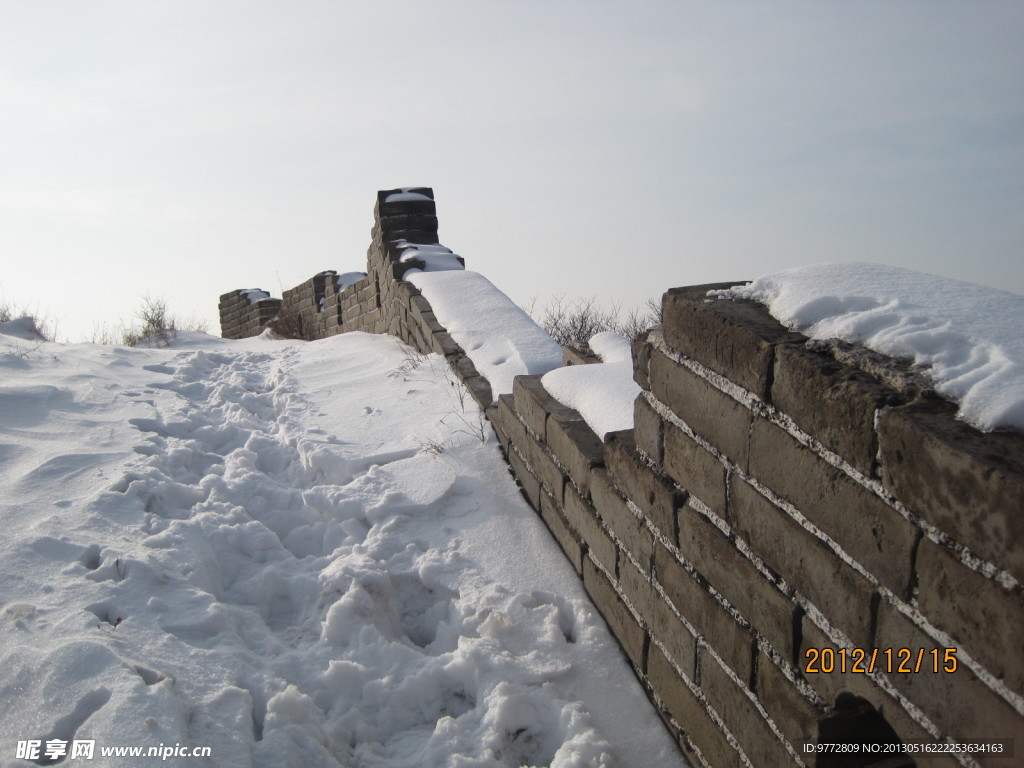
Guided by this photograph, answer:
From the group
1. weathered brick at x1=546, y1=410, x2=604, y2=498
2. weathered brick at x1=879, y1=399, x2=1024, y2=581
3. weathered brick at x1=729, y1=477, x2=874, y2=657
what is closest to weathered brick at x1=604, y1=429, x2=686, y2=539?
weathered brick at x1=546, y1=410, x2=604, y2=498

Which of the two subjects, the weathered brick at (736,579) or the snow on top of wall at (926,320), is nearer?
the snow on top of wall at (926,320)

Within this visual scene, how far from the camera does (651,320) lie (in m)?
13.6

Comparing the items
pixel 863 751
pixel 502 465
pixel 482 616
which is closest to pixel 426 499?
pixel 502 465

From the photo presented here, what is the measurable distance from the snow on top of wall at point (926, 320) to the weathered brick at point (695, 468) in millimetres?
395

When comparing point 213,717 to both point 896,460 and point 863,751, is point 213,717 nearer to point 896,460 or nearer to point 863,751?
point 863,751

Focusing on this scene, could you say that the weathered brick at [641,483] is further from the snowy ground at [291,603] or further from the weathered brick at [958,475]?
the weathered brick at [958,475]

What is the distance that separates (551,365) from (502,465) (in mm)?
893

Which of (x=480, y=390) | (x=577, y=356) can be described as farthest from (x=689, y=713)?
(x=480, y=390)

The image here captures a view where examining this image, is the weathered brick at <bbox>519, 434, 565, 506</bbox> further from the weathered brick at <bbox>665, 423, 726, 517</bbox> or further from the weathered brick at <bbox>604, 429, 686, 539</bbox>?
the weathered brick at <bbox>665, 423, 726, 517</bbox>

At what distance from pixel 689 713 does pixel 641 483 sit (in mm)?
633

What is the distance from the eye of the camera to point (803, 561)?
146 cm

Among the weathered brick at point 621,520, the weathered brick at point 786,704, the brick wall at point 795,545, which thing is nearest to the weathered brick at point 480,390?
the brick wall at point 795,545
